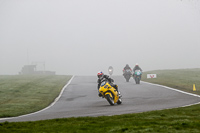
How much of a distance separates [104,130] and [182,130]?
1.77m

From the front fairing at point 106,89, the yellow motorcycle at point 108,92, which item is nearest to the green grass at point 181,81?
the yellow motorcycle at point 108,92

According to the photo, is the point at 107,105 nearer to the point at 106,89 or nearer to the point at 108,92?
the point at 108,92

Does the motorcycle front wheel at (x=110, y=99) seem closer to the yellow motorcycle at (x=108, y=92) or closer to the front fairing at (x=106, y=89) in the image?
the yellow motorcycle at (x=108, y=92)

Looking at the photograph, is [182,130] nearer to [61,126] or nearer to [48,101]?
[61,126]

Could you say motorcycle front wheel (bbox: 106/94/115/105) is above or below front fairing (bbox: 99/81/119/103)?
below

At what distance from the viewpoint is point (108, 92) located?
1645 cm

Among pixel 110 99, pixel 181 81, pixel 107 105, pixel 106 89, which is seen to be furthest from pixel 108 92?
pixel 181 81

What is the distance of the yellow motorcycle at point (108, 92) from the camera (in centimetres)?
1641

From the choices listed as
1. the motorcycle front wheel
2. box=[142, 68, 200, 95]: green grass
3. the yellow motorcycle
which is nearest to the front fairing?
the yellow motorcycle

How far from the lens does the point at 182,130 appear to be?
7.67 meters

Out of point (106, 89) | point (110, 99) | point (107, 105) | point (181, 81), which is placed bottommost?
point (107, 105)

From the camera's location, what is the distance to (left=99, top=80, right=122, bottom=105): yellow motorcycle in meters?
16.4

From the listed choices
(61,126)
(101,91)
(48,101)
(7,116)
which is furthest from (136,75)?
(61,126)

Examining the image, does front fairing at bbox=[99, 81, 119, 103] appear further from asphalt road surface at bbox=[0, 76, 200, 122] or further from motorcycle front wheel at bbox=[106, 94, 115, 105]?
asphalt road surface at bbox=[0, 76, 200, 122]
